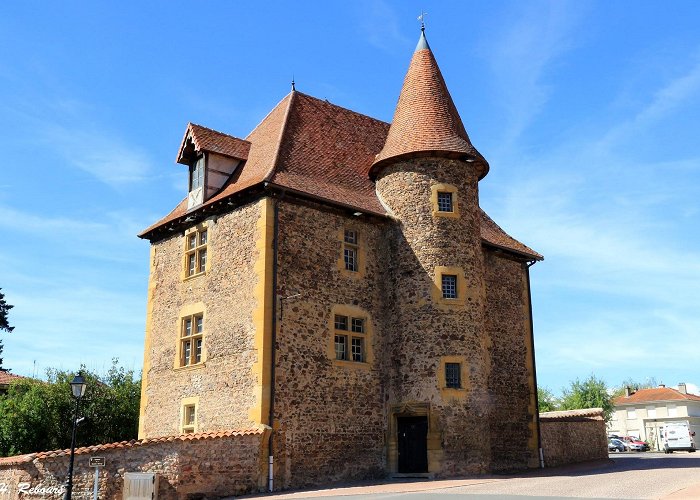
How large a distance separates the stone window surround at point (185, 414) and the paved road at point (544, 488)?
184 inches

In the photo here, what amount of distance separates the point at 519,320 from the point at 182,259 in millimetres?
11735

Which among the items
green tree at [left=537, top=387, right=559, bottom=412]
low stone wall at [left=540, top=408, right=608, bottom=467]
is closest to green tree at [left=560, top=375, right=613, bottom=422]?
green tree at [left=537, top=387, right=559, bottom=412]

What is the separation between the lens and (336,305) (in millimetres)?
20578

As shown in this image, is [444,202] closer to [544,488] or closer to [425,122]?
[425,122]

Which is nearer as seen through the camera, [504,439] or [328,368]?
[328,368]

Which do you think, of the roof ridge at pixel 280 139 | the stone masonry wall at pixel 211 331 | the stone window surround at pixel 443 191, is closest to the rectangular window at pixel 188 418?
the stone masonry wall at pixel 211 331

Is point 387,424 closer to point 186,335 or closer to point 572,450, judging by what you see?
point 186,335

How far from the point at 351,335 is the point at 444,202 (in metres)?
4.93

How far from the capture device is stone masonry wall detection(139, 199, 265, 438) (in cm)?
1933

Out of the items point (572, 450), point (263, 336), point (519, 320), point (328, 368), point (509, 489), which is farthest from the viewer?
point (572, 450)

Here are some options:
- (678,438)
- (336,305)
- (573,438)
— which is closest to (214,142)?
(336,305)

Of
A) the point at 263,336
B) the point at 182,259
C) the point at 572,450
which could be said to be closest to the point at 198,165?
the point at 182,259

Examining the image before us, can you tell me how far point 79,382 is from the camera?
16.2 metres

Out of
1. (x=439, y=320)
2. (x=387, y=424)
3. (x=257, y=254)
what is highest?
(x=257, y=254)
